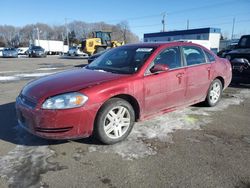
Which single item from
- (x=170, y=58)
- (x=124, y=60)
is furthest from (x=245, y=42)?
(x=124, y=60)

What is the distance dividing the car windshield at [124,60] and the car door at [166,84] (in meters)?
0.22

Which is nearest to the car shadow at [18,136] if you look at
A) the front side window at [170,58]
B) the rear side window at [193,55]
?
the front side window at [170,58]

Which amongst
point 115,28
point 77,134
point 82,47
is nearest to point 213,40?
point 82,47

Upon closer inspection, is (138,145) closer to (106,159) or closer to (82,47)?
(106,159)

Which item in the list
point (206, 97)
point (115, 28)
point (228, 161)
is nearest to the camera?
point (228, 161)

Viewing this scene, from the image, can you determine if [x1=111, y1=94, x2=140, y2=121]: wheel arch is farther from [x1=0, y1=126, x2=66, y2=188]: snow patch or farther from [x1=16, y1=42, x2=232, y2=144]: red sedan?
[x1=0, y1=126, x2=66, y2=188]: snow patch

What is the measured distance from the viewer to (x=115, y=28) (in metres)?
102

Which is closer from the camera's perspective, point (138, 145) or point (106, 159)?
point (106, 159)

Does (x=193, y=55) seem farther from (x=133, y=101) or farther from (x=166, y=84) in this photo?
(x=133, y=101)

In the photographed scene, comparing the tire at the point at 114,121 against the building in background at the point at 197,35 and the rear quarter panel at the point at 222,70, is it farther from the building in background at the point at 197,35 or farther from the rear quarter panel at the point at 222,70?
the building in background at the point at 197,35

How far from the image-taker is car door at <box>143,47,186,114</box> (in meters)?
4.33

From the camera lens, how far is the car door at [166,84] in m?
4.33

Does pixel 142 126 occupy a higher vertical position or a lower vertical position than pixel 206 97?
lower

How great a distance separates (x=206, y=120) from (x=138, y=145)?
1.84m
